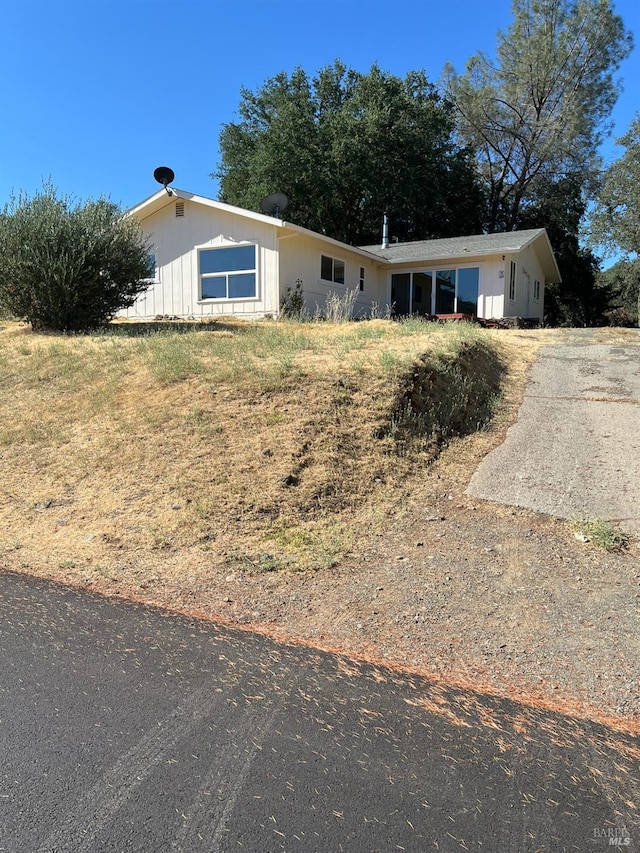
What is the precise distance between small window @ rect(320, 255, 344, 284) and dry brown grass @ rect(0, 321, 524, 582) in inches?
403

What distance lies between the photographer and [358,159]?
2858cm

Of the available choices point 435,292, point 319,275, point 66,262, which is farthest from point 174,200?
point 435,292

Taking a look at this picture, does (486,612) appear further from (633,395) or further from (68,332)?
(68,332)

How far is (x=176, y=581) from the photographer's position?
4191 mm

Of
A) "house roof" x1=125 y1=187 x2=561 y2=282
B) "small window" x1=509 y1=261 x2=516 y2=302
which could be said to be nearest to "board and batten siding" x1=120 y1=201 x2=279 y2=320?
"house roof" x1=125 y1=187 x2=561 y2=282

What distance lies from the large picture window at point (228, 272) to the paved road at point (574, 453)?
963cm

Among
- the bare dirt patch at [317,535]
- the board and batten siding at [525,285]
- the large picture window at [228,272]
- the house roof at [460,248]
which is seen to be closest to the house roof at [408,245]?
the house roof at [460,248]

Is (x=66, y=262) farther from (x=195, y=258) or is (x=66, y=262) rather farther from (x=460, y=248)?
(x=460, y=248)

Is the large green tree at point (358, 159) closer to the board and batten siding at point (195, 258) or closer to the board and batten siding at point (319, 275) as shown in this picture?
the board and batten siding at point (319, 275)

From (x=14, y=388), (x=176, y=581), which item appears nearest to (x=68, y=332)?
(x=14, y=388)

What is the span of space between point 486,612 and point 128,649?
7.23 feet

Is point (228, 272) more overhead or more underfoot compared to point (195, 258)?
more underfoot

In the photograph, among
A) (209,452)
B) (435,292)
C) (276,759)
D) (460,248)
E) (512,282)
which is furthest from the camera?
(435,292)

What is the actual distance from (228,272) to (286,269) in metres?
1.90
